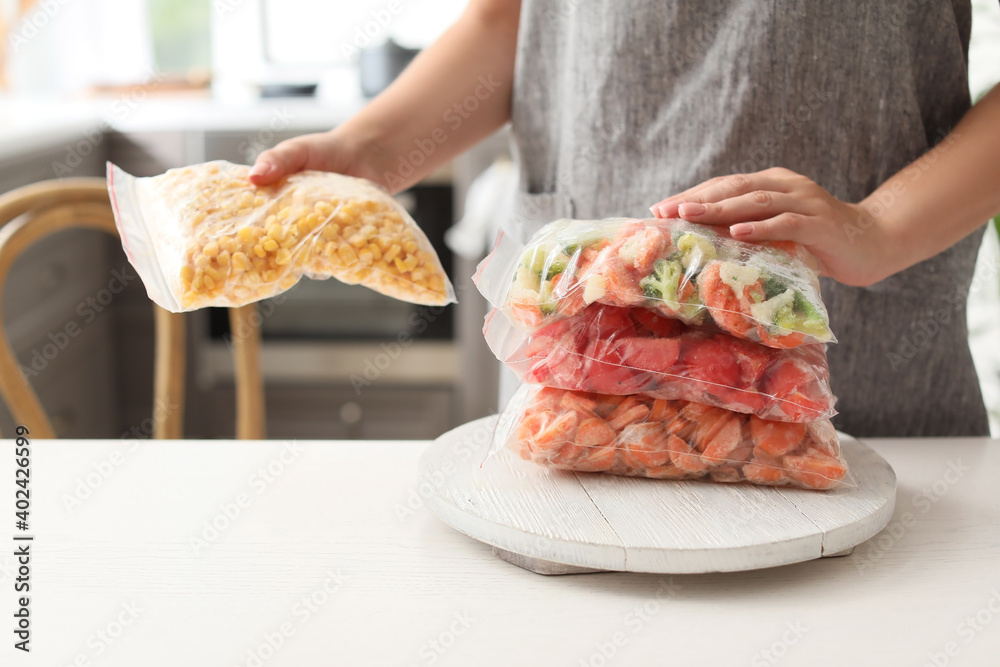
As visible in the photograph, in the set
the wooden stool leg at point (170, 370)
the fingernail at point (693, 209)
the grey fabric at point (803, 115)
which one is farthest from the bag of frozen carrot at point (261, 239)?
the wooden stool leg at point (170, 370)

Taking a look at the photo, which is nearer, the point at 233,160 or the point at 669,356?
the point at 669,356

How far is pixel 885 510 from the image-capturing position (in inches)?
24.1

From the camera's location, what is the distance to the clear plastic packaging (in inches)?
24.7

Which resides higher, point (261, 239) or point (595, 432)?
point (261, 239)

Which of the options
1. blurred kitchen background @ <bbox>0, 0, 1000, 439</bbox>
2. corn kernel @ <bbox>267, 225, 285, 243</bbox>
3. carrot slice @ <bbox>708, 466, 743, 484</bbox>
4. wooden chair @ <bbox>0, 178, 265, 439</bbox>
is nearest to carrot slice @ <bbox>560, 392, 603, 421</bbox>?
carrot slice @ <bbox>708, 466, 743, 484</bbox>

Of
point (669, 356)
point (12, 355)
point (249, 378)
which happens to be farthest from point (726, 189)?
point (12, 355)

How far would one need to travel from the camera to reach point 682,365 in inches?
24.9

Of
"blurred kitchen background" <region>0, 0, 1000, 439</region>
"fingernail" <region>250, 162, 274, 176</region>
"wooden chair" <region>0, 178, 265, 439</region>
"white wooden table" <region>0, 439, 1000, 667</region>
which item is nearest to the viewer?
"white wooden table" <region>0, 439, 1000, 667</region>

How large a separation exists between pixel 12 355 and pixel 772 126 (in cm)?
100

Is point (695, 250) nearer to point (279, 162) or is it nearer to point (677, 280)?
point (677, 280)

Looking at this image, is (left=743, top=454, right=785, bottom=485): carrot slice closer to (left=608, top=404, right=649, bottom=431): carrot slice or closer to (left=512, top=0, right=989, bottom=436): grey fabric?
(left=608, top=404, right=649, bottom=431): carrot slice

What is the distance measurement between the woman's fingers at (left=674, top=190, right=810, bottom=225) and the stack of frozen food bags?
0.04 ft


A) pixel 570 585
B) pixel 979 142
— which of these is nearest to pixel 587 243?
pixel 570 585

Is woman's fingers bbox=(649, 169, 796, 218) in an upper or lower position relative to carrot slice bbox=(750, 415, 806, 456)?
upper
